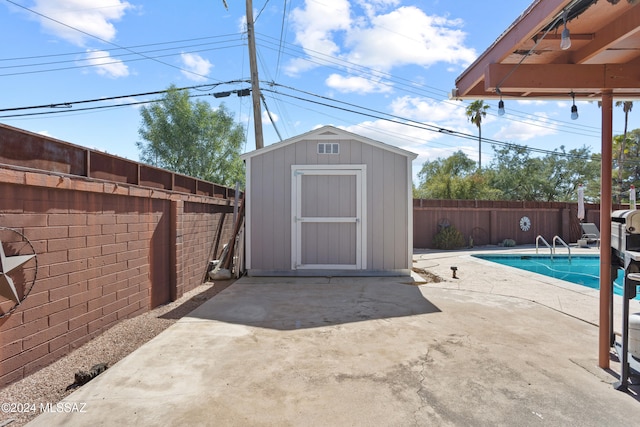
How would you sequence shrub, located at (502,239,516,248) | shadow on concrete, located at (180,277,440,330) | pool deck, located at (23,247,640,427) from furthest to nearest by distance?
shrub, located at (502,239,516,248), shadow on concrete, located at (180,277,440,330), pool deck, located at (23,247,640,427)

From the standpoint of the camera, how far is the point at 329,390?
2268mm

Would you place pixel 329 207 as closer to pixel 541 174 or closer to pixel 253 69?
pixel 253 69

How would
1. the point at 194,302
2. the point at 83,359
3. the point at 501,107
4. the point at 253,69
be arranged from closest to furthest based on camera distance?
the point at 83,359 → the point at 501,107 → the point at 194,302 → the point at 253,69

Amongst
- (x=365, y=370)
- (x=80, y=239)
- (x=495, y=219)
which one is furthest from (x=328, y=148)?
(x=495, y=219)

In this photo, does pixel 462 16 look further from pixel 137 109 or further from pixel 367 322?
pixel 137 109

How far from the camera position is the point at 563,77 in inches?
111

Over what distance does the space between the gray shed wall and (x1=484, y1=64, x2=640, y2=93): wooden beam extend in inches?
136

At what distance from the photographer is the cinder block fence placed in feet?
7.95

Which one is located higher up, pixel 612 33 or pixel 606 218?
pixel 612 33

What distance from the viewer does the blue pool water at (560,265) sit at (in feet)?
26.5

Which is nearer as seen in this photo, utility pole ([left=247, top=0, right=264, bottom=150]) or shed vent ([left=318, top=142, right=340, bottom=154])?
shed vent ([left=318, top=142, right=340, bottom=154])

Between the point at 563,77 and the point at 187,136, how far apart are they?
14379mm

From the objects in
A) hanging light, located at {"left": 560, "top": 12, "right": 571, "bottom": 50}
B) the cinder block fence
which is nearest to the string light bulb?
hanging light, located at {"left": 560, "top": 12, "right": 571, "bottom": 50}

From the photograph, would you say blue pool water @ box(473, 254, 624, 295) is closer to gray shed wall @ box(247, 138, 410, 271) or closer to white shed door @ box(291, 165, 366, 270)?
gray shed wall @ box(247, 138, 410, 271)
